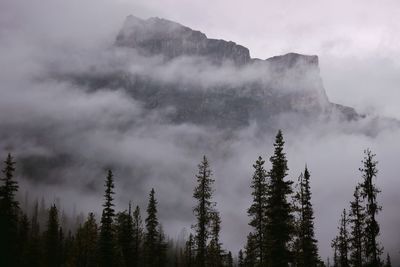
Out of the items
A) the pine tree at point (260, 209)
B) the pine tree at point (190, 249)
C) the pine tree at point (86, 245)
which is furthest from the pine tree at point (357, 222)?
the pine tree at point (86, 245)

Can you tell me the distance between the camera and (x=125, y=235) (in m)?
72.3

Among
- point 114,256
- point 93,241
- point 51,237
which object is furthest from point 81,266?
point 114,256

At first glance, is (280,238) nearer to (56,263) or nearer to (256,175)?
(256,175)

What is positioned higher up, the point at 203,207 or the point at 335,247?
the point at 203,207

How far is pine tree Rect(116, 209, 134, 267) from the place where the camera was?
71.5 metres

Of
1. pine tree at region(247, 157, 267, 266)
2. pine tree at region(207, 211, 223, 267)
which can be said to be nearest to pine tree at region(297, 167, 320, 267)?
pine tree at region(247, 157, 267, 266)

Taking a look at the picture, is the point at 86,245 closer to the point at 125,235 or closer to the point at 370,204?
the point at 125,235

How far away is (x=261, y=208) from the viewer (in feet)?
142

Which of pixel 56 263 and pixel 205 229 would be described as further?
pixel 56 263

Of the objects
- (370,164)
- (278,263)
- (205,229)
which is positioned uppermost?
(370,164)

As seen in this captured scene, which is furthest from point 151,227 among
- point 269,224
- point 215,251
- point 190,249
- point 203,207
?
point 269,224

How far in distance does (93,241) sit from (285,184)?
46497 mm

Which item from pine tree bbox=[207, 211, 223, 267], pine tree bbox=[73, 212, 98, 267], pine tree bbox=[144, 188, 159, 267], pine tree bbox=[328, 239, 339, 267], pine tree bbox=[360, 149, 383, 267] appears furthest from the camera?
pine tree bbox=[73, 212, 98, 267]

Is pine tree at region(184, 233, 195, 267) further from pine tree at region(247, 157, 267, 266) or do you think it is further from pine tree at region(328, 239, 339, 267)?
pine tree at region(328, 239, 339, 267)
